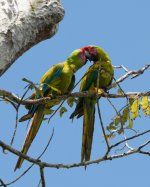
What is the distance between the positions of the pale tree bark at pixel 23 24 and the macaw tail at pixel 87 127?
137cm

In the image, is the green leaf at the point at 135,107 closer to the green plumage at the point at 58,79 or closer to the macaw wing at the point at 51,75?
the green plumage at the point at 58,79

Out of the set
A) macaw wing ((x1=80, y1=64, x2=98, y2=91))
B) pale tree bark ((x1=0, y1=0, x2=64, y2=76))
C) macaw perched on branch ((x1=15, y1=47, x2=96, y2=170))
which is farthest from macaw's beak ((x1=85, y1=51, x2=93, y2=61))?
pale tree bark ((x1=0, y1=0, x2=64, y2=76))

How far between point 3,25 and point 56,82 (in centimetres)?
197

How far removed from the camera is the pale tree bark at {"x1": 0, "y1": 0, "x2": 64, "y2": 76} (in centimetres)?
234

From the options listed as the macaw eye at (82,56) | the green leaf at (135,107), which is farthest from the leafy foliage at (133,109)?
the macaw eye at (82,56)

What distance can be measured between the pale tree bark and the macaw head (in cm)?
205

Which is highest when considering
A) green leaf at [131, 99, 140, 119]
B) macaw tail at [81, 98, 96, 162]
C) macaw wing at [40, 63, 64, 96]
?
green leaf at [131, 99, 140, 119]

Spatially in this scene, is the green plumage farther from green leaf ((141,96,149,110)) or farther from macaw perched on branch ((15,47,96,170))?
green leaf ((141,96,149,110))

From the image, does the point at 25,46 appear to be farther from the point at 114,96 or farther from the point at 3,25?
the point at 114,96

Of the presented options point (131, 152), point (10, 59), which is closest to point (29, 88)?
point (10, 59)

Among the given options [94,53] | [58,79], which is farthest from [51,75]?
[94,53]

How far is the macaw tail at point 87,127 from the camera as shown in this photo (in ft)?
12.6

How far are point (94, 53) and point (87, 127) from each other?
98cm

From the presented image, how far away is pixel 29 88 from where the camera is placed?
230cm
